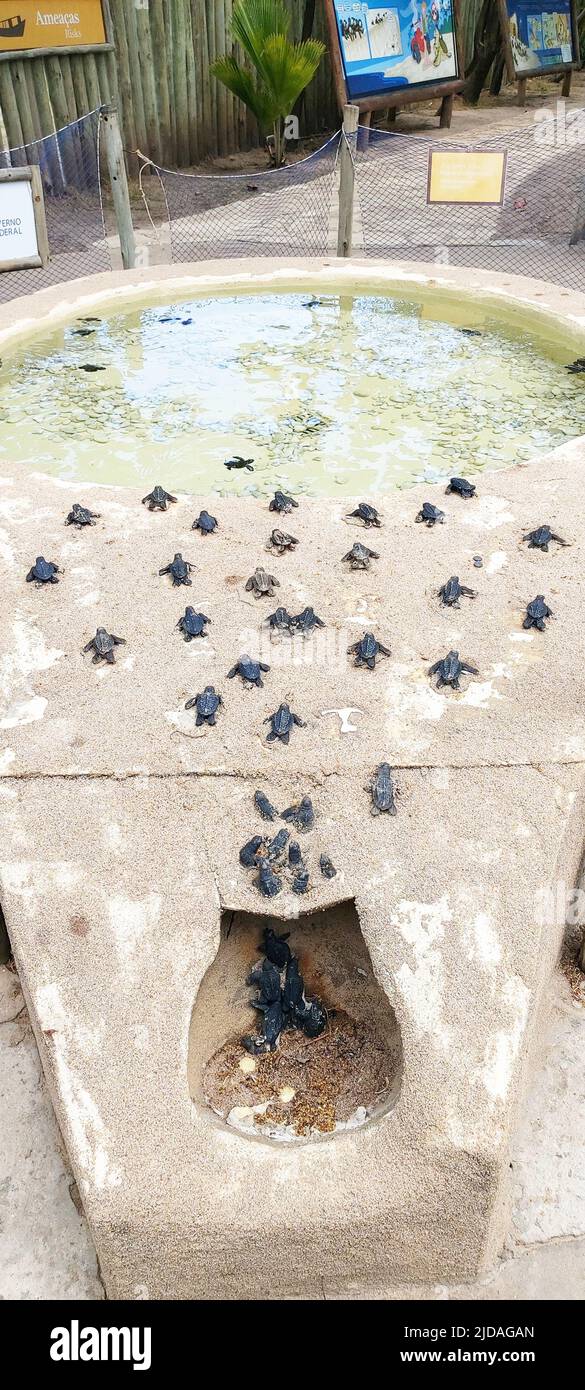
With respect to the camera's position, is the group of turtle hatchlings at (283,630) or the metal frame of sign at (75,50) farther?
the metal frame of sign at (75,50)

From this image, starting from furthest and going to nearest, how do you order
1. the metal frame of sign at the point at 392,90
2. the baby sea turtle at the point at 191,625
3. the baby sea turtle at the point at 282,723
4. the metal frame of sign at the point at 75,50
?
the metal frame of sign at the point at 392,90, the metal frame of sign at the point at 75,50, the baby sea turtle at the point at 191,625, the baby sea turtle at the point at 282,723

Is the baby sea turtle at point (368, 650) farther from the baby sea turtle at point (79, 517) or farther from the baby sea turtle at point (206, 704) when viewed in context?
the baby sea turtle at point (79, 517)

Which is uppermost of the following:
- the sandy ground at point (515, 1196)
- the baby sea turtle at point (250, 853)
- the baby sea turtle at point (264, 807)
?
the baby sea turtle at point (264, 807)

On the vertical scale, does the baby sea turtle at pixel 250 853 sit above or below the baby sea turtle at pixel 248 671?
below

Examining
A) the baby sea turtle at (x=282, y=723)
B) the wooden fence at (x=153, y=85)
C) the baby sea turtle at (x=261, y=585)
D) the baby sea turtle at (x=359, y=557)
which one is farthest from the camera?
the wooden fence at (x=153, y=85)

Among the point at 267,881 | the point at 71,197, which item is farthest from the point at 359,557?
the point at 71,197

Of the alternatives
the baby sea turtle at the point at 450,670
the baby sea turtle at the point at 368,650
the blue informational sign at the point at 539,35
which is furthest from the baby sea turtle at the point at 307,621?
the blue informational sign at the point at 539,35
